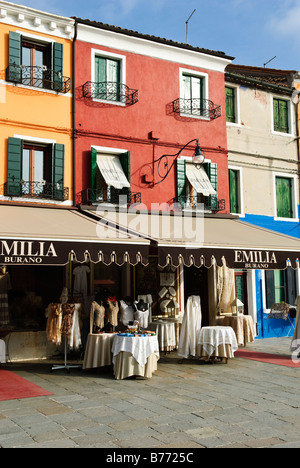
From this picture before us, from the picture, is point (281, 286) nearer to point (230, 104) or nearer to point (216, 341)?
point (230, 104)

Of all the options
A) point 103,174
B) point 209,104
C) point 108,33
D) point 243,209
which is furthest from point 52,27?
point 243,209

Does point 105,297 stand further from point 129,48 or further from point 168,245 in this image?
point 129,48

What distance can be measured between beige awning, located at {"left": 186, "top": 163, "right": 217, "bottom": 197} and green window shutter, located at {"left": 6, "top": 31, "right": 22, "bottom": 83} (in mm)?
5779

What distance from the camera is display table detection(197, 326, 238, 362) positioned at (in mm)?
11703

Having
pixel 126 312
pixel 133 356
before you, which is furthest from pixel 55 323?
pixel 126 312

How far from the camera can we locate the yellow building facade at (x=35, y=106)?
12.8 m

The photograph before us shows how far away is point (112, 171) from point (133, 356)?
592cm

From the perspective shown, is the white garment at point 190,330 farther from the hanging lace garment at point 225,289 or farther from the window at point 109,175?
the window at point 109,175

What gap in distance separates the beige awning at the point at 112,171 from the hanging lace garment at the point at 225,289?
4.30 meters

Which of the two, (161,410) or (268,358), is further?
(268,358)

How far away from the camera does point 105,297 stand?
38.2 feet

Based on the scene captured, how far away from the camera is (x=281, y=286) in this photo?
58.9 ft

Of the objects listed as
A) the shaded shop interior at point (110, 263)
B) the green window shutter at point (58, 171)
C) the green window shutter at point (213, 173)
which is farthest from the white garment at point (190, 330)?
the green window shutter at point (213, 173)

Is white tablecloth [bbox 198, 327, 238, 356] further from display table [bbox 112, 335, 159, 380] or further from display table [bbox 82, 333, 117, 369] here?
display table [bbox 82, 333, 117, 369]
